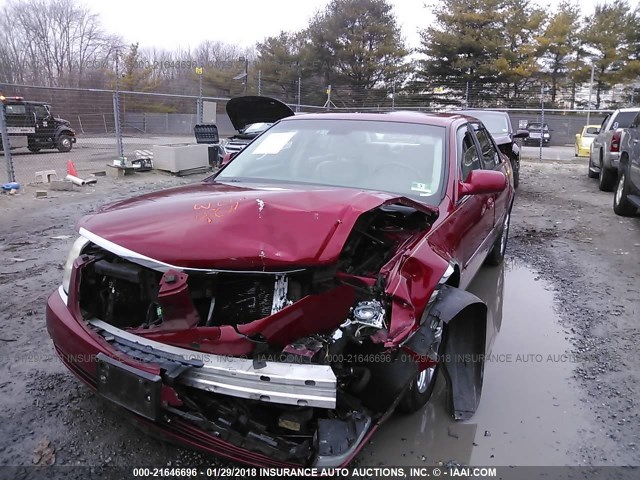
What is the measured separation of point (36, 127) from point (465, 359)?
17.7m

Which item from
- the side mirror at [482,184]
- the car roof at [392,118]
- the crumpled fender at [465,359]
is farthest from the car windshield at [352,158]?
the crumpled fender at [465,359]

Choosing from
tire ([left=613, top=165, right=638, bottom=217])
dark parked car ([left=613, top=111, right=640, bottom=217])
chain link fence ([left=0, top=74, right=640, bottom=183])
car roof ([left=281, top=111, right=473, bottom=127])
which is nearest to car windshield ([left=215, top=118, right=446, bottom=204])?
car roof ([left=281, top=111, right=473, bottom=127])

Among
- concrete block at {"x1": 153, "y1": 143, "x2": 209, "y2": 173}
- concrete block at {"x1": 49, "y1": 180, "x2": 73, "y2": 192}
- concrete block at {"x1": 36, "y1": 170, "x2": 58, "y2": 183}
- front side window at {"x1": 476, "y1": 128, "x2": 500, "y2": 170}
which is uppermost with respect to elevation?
front side window at {"x1": 476, "y1": 128, "x2": 500, "y2": 170}

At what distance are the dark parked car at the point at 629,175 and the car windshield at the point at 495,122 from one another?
229 centimetres

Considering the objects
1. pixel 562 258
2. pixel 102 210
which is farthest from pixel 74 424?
pixel 562 258

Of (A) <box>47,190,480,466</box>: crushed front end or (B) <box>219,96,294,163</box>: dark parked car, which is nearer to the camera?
(A) <box>47,190,480,466</box>: crushed front end

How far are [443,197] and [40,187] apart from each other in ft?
30.7

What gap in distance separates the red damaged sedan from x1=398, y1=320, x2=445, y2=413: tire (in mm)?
18

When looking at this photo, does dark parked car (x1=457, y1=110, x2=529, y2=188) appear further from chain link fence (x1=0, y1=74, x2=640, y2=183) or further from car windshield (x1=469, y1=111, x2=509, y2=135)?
chain link fence (x1=0, y1=74, x2=640, y2=183)

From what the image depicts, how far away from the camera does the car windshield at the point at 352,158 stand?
11.2 feet

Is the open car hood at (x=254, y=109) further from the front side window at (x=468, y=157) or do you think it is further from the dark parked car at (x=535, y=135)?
the dark parked car at (x=535, y=135)

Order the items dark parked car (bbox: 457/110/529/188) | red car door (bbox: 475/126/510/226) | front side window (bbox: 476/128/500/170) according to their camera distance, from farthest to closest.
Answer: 1. dark parked car (bbox: 457/110/529/188)
2. front side window (bbox: 476/128/500/170)
3. red car door (bbox: 475/126/510/226)

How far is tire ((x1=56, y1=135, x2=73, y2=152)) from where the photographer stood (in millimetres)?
17719

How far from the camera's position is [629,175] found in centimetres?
760
